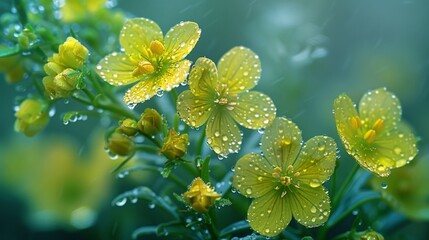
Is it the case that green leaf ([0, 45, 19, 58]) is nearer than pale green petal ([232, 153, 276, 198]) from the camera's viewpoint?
No

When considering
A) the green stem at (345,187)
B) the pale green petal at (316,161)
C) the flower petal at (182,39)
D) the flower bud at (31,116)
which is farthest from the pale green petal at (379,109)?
the flower bud at (31,116)

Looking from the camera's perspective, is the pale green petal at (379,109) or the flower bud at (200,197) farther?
the pale green petal at (379,109)

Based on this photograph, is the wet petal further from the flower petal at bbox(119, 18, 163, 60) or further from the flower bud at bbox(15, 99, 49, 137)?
the flower bud at bbox(15, 99, 49, 137)

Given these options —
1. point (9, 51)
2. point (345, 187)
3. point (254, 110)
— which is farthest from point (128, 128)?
point (345, 187)

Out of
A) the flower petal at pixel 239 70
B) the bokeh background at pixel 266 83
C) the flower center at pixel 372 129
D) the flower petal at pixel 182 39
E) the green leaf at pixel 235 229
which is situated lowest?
the bokeh background at pixel 266 83

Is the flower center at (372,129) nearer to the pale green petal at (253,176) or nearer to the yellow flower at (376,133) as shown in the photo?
the yellow flower at (376,133)

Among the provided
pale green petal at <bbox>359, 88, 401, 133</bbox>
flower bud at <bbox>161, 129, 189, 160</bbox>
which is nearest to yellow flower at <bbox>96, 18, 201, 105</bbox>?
flower bud at <bbox>161, 129, 189, 160</bbox>
